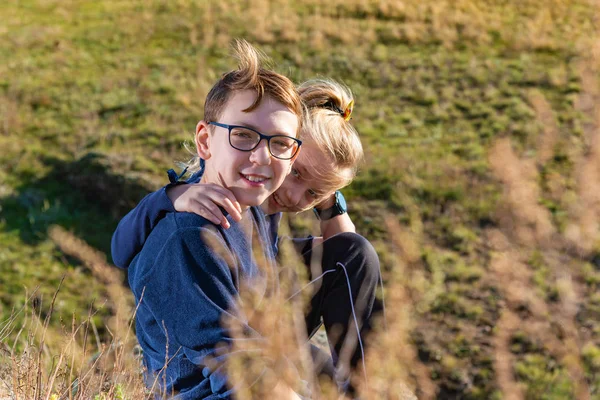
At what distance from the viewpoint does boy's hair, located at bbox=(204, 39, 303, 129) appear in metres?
2.12

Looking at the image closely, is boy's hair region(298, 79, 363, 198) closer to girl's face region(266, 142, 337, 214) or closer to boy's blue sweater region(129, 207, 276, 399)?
girl's face region(266, 142, 337, 214)

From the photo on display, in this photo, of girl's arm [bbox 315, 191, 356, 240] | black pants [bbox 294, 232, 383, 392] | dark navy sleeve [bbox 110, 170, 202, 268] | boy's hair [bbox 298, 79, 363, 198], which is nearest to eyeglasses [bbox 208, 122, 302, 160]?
dark navy sleeve [bbox 110, 170, 202, 268]

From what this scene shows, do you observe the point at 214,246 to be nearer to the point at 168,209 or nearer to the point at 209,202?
the point at 209,202

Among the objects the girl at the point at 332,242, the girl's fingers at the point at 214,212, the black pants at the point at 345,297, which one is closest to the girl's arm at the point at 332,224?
the girl at the point at 332,242

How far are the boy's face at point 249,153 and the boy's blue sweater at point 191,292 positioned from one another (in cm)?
18

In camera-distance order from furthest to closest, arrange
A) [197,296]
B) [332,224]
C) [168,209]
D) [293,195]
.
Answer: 1. [332,224]
2. [293,195]
3. [168,209]
4. [197,296]

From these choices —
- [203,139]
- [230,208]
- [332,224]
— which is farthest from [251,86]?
[332,224]

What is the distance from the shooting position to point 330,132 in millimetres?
2730

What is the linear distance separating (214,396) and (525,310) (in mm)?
4537

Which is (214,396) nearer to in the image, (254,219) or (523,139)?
(254,219)

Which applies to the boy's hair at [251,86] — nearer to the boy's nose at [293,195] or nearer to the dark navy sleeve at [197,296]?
the dark navy sleeve at [197,296]

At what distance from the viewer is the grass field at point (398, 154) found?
3.98 meters

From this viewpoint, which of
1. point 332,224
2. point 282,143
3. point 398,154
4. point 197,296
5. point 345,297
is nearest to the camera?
point 197,296

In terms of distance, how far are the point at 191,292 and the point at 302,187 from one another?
3.32 feet
